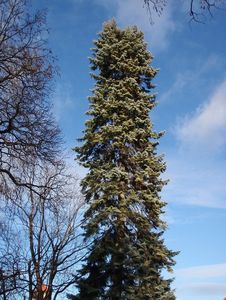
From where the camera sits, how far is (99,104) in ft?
60.8

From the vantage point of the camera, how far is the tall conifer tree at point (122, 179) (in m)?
15.3

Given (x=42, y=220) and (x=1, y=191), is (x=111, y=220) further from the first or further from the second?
(x=1, y=191)

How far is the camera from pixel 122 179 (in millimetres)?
17000

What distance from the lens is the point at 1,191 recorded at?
7.70 m

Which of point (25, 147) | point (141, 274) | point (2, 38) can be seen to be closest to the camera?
point (2, 38)

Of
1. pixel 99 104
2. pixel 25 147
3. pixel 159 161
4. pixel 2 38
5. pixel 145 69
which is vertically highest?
pixel 145 69

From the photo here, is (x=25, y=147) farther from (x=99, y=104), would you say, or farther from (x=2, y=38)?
(x=99, y=104)

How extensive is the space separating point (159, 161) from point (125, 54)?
4.99 metres

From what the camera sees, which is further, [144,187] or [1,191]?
[144,187]

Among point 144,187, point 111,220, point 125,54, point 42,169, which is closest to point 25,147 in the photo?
point 42,169

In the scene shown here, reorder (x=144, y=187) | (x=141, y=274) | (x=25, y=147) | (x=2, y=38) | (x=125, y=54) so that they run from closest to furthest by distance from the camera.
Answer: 1. (x=2, y=38)
2. (x=25, y=147)
3. (x=141, y=274)
4. (x=144, y=187)
5. (x=125, y=54)

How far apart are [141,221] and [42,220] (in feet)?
14.9

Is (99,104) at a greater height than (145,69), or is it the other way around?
(145,69)

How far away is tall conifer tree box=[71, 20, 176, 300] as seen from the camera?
50.2 feet
